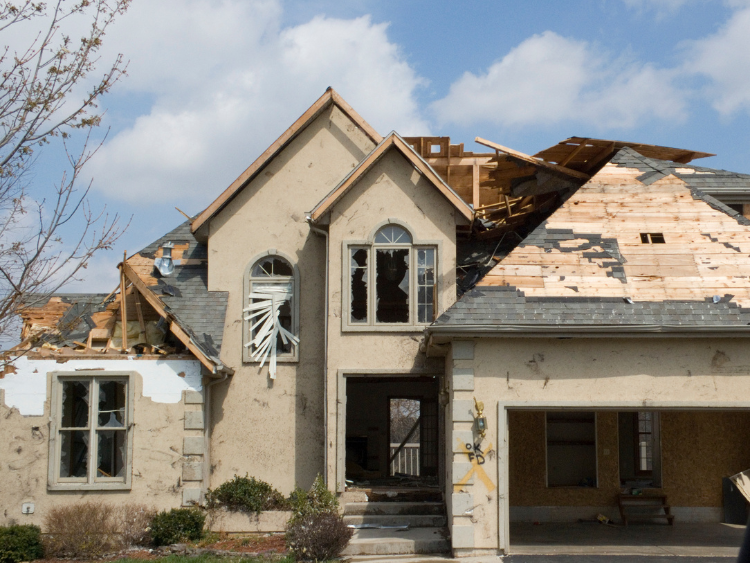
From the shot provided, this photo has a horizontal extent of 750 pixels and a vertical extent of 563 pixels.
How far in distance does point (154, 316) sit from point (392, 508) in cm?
606

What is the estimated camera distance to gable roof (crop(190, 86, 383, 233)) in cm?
1644

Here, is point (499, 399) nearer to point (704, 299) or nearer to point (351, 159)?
point (704, 299)

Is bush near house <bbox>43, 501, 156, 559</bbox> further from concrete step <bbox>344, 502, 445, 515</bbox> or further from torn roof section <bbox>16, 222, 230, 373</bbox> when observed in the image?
concrete step <bbox>344, 502, 445, 515</bbox>

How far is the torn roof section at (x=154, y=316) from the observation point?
15031mm

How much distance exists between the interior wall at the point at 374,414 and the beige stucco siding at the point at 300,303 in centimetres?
622

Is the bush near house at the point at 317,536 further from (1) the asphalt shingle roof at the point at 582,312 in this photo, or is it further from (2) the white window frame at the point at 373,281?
(2) the white window frame at the point at 373,281

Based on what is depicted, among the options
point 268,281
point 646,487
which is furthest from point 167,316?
point 646,487

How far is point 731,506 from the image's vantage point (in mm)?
16422

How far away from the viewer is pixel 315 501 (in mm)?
14414

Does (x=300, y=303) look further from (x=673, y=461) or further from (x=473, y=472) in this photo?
(x=673, y=461)

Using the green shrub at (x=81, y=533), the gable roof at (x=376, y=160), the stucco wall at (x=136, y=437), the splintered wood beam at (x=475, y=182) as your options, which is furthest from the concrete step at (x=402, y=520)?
the splintered wood beam at (x=475, y=182)

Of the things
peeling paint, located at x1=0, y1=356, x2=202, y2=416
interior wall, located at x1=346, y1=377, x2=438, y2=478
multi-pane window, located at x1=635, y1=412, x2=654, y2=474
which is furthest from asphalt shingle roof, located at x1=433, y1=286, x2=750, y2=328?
interior wall, located at x1=346, y1=377, x2=438, y2=478

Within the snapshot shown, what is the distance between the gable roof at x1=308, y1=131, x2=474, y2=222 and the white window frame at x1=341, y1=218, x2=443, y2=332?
0.80 meters

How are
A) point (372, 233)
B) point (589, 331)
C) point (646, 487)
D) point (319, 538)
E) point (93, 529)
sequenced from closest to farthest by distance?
point (319, 538) < point (589, 331) < point (93, 529) < point (372, 233) < point (646, 487)
